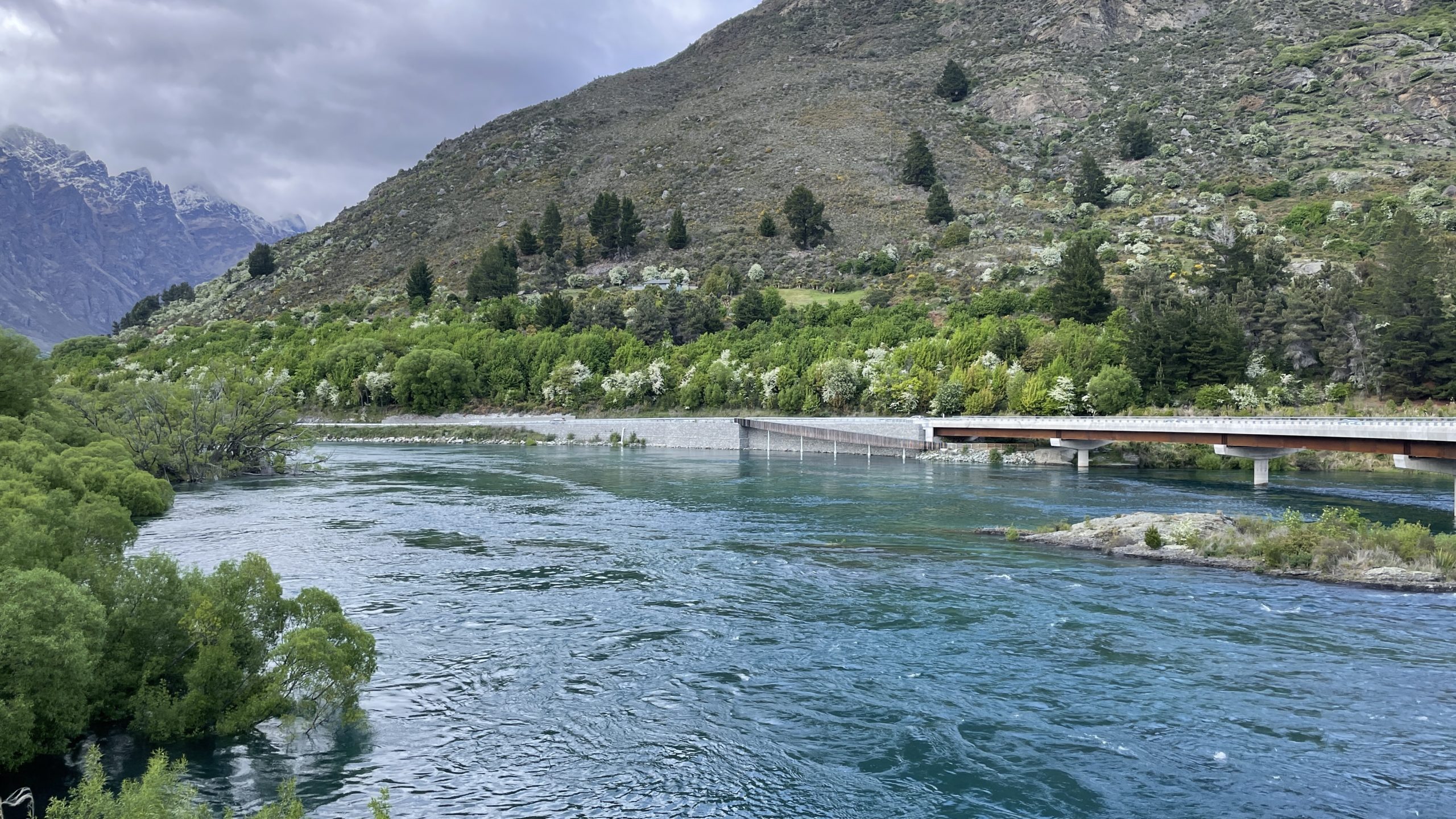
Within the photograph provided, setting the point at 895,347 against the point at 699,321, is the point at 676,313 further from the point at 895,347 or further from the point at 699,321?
the point at 895,347

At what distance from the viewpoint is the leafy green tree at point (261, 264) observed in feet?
504

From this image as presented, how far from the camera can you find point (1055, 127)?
147750mm

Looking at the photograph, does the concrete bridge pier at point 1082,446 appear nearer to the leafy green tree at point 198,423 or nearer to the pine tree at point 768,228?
the leafy green tree at point 198,423

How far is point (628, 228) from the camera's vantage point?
433 feet

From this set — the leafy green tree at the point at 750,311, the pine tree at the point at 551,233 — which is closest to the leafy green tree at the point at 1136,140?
the leafy green tree at the point at 750,311

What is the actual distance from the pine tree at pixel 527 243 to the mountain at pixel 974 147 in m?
9.34

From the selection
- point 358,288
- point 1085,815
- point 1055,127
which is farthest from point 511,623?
point 1055,127

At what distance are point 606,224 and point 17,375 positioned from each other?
10501 cm

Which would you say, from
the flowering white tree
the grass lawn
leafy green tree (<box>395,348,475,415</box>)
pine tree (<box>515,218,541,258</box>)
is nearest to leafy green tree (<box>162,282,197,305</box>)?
pine tree (<box>515,218,541,258</box>)

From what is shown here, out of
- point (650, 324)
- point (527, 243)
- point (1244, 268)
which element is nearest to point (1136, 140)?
point (1244, 268)

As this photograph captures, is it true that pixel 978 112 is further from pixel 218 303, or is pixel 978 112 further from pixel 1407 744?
pixel 1407 744

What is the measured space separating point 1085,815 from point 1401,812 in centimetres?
399

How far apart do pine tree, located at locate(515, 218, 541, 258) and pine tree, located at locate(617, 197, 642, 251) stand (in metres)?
13.0

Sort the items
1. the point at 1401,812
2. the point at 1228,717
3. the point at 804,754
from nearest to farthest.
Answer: the point at 1401,812, the point at 804,754, the point at 1228,717
